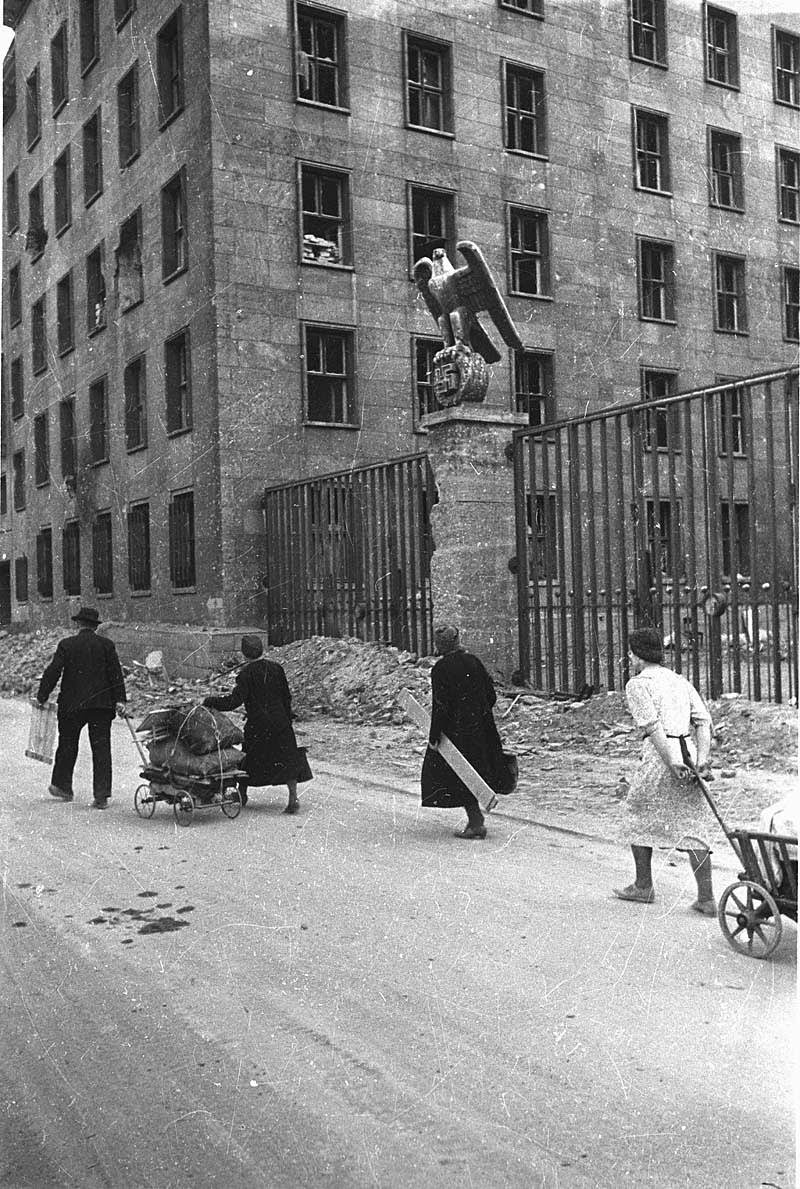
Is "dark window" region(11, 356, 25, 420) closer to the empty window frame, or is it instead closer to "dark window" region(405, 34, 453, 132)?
"dark window" region(405, 34, 453, 132)

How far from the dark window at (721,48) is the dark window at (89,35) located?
8.94 feet

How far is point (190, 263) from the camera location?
7195 millimetres

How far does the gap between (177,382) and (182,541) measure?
171 cm

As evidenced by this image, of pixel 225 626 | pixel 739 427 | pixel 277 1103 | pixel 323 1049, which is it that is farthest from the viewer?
pixel 739 427

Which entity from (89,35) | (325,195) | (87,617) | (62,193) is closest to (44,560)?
(87,617)

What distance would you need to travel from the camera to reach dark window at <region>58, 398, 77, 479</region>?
7.97 meters

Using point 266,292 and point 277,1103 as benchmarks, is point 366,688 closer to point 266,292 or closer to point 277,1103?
point 266,292

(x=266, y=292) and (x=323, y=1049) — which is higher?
(x=266, y=292)

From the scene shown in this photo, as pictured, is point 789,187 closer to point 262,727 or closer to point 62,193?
point 62,193

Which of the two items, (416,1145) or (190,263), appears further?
(190,263)

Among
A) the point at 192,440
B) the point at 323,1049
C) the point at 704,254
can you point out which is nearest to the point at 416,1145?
the point at 323,1049

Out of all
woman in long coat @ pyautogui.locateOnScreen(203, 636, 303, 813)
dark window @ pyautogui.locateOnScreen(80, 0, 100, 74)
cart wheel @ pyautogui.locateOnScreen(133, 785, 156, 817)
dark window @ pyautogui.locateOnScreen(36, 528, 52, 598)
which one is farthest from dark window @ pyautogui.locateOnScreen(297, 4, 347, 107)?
cart wheel @ pyautogui.locateOnScreen(133, 785, 156, 817)

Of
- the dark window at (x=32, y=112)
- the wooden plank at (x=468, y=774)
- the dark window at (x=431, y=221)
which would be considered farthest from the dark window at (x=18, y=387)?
the wooden plank at (x=468, y=774)

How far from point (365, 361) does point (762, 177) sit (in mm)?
7251
